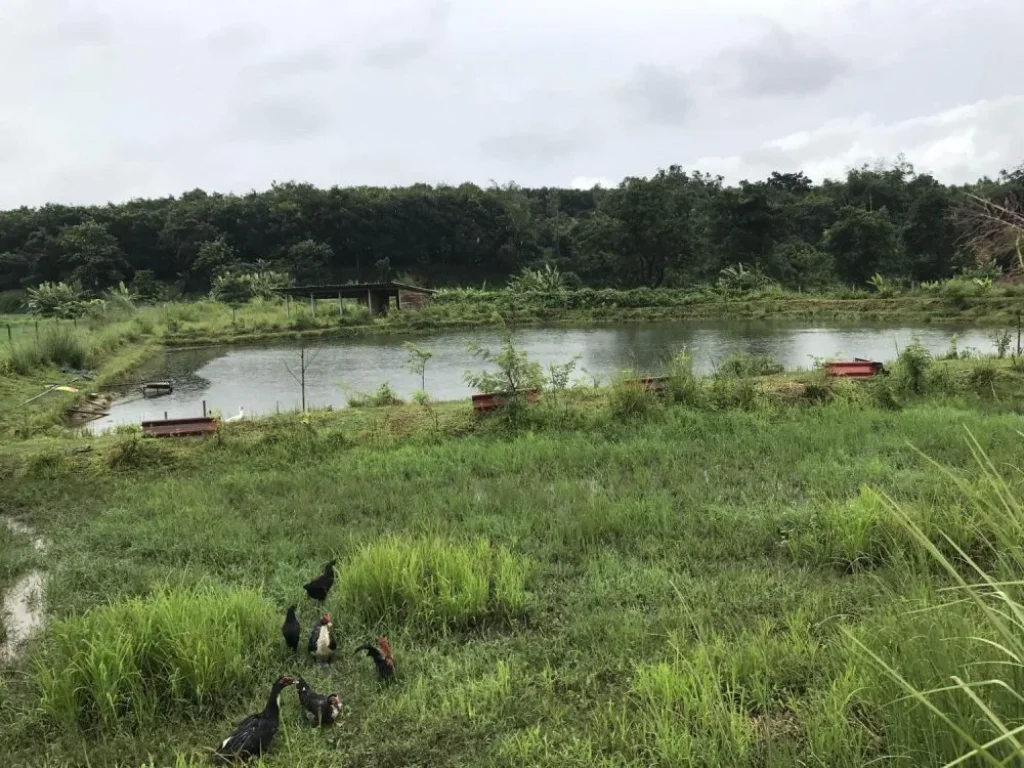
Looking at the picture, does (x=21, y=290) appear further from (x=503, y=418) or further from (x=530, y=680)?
(x=530, y=680)

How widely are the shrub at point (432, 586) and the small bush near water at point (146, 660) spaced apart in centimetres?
57

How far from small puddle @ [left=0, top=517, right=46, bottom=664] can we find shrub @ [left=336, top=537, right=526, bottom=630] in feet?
5.89

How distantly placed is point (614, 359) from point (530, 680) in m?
17.1

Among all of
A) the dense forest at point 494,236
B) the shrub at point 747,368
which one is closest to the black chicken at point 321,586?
the shrub at point 747,368

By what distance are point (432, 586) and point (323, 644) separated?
70 centimetres

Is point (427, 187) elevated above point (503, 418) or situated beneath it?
elevated above

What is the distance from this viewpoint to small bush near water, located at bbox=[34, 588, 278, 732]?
3.28m

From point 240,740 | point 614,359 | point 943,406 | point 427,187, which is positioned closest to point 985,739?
point 240,740

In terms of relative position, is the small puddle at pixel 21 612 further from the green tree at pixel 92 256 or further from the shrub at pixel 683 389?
the green tree at pixel 92 256

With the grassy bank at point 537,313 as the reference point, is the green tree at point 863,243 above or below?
above

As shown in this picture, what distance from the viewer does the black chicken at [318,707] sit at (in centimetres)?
312

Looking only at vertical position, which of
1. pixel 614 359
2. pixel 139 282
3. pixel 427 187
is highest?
pixel 427 187

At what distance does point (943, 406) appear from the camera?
892 cm

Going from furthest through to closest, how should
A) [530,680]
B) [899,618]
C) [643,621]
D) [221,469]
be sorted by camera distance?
[221,469] → [643,621] → [530,680] → [899,618]
